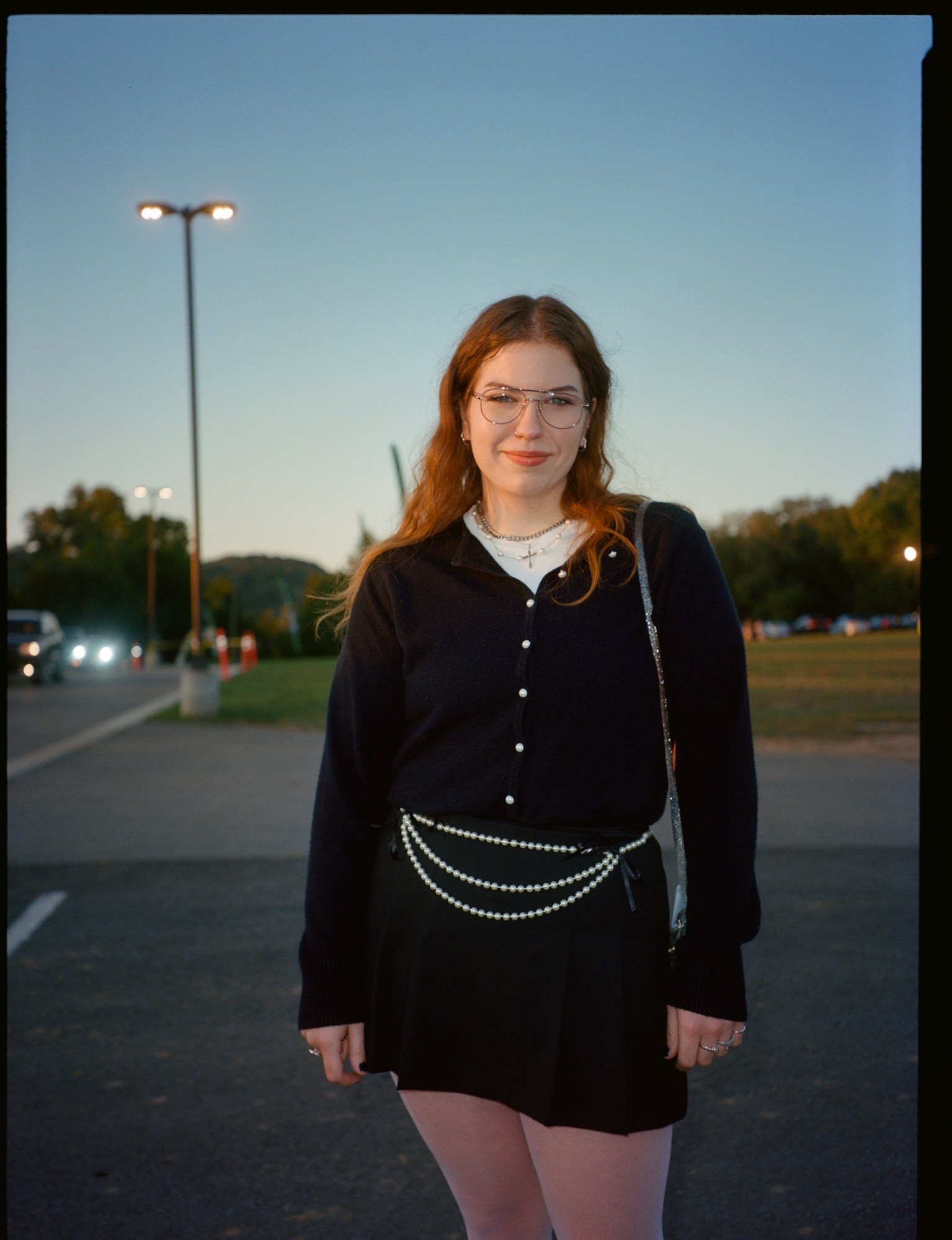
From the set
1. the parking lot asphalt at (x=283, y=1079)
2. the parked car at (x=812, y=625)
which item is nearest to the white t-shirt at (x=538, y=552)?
the parking lot asphalt at (x=283, y=1079)

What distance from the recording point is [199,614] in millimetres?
19094

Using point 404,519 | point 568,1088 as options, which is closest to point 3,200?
point 404,519

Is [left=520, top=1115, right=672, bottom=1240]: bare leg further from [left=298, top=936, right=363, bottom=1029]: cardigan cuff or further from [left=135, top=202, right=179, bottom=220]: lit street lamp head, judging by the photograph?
[left=135, top=202, right=179, bottom=220]: lit street lamp head

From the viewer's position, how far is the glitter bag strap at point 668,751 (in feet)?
6.30

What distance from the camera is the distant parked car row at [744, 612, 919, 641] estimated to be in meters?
80.1

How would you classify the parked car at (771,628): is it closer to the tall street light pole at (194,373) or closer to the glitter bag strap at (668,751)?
the tall street light pole at (194,373)

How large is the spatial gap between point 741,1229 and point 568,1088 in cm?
143

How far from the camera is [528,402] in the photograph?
2.03 m

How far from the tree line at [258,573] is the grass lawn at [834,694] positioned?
106 feet

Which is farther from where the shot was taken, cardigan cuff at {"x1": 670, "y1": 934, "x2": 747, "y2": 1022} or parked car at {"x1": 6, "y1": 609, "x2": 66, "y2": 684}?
parked car at {"x1": 6, "y1": 609, "x2": 66, "y2": 684}

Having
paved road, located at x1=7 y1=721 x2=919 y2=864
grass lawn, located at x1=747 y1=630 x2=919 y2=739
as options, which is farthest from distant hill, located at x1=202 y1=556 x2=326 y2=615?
paved road, located at x1=7 y1=721 x2=919 y2=864

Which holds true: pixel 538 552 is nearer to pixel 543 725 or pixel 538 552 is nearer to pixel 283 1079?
pixel 543 725

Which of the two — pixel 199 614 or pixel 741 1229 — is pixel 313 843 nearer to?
pixel 741 1229

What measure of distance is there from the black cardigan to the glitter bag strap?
13mm
